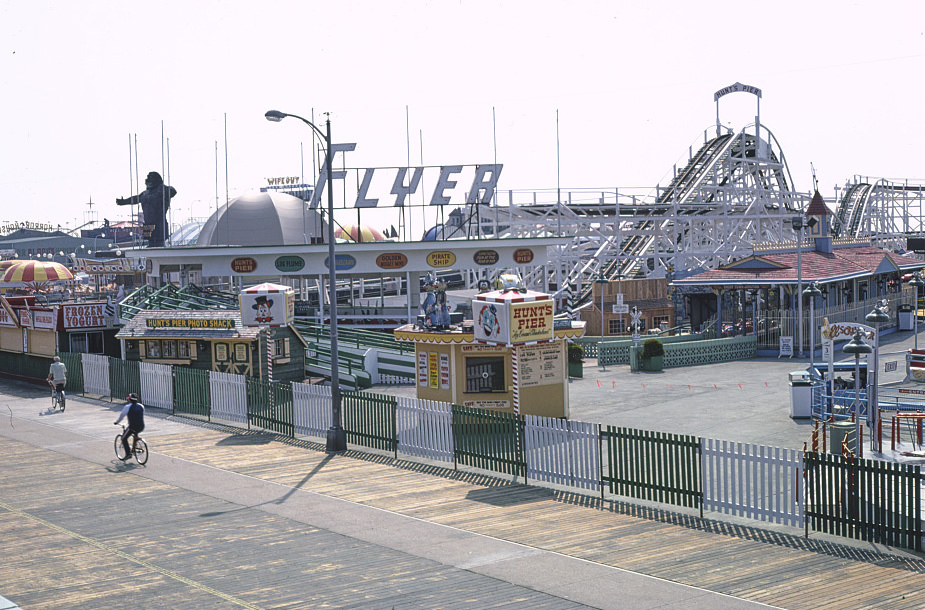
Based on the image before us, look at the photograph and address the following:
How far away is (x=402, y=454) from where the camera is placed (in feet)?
70.8

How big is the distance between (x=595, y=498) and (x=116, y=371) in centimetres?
2056

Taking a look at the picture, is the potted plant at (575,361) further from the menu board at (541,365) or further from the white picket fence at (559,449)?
the white picket fence at (559,449)

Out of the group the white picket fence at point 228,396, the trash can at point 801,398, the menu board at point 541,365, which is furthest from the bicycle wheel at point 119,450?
the trash can at point 801,398

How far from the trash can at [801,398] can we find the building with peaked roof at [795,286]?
36.0 feet

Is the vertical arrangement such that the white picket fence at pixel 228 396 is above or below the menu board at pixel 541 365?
below

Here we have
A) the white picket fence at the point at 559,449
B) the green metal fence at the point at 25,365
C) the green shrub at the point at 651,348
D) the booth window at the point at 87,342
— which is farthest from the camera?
the booth window at the point at 87,342

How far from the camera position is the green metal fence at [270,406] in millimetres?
24500

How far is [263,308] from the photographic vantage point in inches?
1198

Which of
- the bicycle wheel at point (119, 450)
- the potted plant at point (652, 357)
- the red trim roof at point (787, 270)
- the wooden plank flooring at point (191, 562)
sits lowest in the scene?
the wooden plank flooring at point (191, 562)

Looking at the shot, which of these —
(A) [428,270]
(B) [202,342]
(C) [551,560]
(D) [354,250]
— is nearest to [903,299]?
(A) [428,270]

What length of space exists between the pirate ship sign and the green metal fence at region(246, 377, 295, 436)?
193 inches

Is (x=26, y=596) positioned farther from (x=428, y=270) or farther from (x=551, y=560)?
(x=428, y=270)

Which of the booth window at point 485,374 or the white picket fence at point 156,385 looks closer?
the booth window at point 485,374

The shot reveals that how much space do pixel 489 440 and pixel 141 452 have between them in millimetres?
7800
